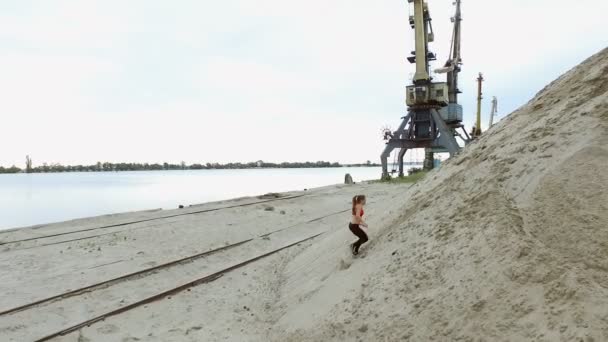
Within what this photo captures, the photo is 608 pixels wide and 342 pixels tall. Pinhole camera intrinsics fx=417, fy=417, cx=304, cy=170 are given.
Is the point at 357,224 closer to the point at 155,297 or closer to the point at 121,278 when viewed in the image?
the point at 155,297

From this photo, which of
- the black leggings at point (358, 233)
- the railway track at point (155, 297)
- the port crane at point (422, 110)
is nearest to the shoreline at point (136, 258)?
the railway track at point (155, 297)

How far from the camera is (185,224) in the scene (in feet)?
66.1

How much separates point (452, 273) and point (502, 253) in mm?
681

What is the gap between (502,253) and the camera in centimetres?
511

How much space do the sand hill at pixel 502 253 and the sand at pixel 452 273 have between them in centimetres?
2

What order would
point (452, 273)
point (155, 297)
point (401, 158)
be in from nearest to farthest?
point (452, 273) < point (155, 297) < point (401, 158)

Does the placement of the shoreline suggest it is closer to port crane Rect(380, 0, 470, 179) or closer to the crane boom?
port crane Rect(380, 0, 470, 179)

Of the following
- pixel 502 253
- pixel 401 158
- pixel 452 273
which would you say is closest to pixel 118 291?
pixel 452 273

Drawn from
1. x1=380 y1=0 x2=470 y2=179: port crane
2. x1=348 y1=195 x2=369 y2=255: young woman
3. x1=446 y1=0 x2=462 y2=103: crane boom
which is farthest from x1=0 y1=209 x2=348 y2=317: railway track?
x1=446 y1=0 x2=462 y2=103: crane boom

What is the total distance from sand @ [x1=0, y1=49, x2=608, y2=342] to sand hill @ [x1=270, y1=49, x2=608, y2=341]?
0.07 feet

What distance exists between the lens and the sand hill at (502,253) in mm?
4355

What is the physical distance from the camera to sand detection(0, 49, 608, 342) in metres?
4.51

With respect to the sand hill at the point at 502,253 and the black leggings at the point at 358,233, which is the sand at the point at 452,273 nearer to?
the sand hill at the point at 502,253

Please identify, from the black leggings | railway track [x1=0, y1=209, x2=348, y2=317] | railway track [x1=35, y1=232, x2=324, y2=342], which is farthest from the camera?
railway track [x1=0, y1=209, x2=348, y2=317]
